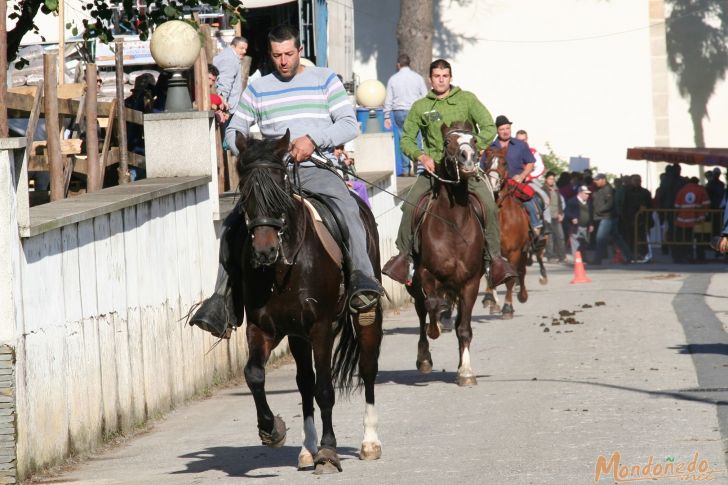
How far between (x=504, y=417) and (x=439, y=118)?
4.02 metres

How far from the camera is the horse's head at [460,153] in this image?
1345cm

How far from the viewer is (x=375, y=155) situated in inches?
947

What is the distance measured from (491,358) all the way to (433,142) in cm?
244

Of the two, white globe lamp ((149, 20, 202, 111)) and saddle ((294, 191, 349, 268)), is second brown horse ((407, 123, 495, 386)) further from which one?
saddle ((294, 191, 349, 268))

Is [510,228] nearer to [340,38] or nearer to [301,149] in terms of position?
[301,149]

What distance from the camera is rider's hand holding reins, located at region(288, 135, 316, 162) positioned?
9.23 m

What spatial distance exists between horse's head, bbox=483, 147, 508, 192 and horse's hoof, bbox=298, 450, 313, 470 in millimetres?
10405

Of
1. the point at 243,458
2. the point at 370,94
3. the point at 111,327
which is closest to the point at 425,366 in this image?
the point at 111,327

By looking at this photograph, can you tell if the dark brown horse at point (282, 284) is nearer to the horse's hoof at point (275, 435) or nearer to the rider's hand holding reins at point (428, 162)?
the horse's hoof at point (275, 435)

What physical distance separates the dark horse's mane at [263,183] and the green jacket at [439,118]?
17.6 ft

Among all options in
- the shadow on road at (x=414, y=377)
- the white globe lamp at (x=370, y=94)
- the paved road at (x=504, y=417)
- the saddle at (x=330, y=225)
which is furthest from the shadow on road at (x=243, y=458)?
the white globe lamp at (x=370, y=94)

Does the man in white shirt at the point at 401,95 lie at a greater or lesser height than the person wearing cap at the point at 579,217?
greater

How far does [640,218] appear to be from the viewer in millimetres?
36781

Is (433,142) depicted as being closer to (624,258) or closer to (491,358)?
(491,358)
